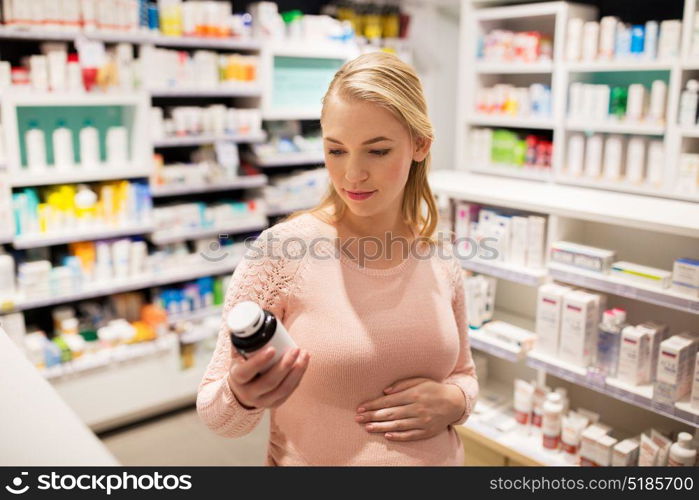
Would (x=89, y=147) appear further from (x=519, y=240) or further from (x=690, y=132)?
(x=690, y=132)

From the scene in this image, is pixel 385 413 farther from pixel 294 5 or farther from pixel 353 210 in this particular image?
pixel 294 5

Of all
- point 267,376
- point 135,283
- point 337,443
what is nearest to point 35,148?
A: point 135,283

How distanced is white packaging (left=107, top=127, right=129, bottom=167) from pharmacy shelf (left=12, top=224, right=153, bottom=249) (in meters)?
0.42

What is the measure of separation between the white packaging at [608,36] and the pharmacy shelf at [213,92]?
225cm

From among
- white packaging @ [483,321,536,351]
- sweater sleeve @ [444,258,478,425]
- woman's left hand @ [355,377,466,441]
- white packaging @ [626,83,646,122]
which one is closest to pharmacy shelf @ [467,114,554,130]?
white packaging @ [626,83,646,122]

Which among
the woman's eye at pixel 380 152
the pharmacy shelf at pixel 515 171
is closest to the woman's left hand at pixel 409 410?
the woman's eye at pixel 380 152

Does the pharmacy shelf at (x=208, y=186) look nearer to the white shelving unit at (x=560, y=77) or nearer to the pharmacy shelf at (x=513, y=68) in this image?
the white shelving unit at (x=560, y=77)

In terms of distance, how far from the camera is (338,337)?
4.80 ft

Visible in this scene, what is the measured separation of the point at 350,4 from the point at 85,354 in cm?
327

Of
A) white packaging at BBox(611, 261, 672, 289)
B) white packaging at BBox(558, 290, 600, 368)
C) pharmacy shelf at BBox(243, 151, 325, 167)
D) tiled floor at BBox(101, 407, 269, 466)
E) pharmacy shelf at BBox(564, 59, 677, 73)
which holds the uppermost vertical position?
pharmacy shelf at BBox(564, 59, 677, 73)

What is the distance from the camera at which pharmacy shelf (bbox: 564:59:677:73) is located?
3.48 metres

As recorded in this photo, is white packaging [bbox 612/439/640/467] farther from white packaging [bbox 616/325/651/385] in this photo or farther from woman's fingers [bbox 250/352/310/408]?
woman's fingers [bbox 250/352/310/408]

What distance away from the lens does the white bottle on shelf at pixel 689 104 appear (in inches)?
133

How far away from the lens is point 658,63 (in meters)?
3.49
